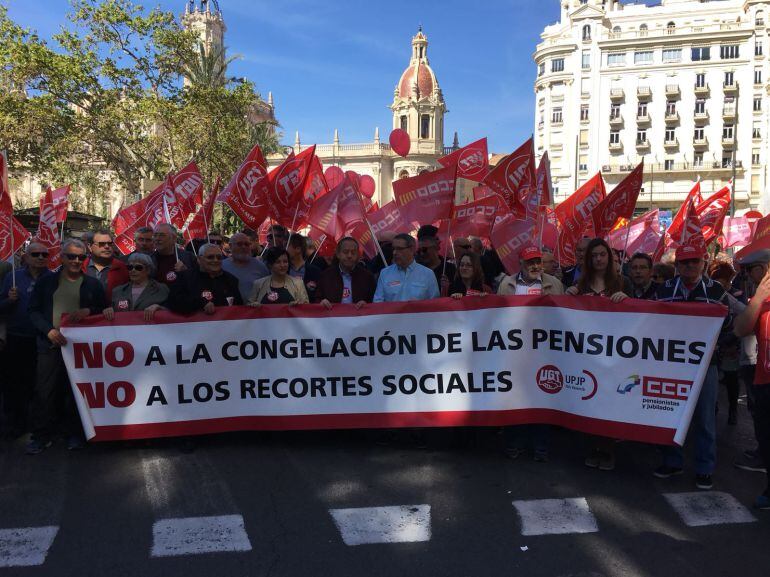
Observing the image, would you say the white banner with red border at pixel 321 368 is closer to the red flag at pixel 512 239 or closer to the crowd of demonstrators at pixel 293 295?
the crowd of demonstrators at pixel 293 295

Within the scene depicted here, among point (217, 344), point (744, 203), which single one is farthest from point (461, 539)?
point (744, 203)

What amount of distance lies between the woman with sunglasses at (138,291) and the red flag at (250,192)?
268 centimetres

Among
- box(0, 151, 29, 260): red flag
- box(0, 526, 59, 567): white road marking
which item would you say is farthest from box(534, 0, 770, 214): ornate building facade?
box(0, 526, 59, 567): white road marking

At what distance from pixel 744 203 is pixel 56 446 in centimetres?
6974

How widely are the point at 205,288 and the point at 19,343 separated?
1.69m

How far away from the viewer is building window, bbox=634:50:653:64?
6944 centimetres

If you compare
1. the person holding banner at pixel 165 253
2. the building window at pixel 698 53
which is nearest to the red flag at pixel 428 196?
the person holding banner at pixel 165 253

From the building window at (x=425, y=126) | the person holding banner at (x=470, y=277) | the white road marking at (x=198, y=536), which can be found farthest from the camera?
the building window at (x=425, y=126)

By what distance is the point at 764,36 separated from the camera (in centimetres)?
6612

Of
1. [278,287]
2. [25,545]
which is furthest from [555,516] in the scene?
[25,545]

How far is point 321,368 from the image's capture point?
5.62m

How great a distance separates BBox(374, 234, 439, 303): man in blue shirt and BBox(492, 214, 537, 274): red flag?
2.11m

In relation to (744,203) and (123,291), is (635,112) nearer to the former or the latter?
(744,203)

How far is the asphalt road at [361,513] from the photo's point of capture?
3.83m
